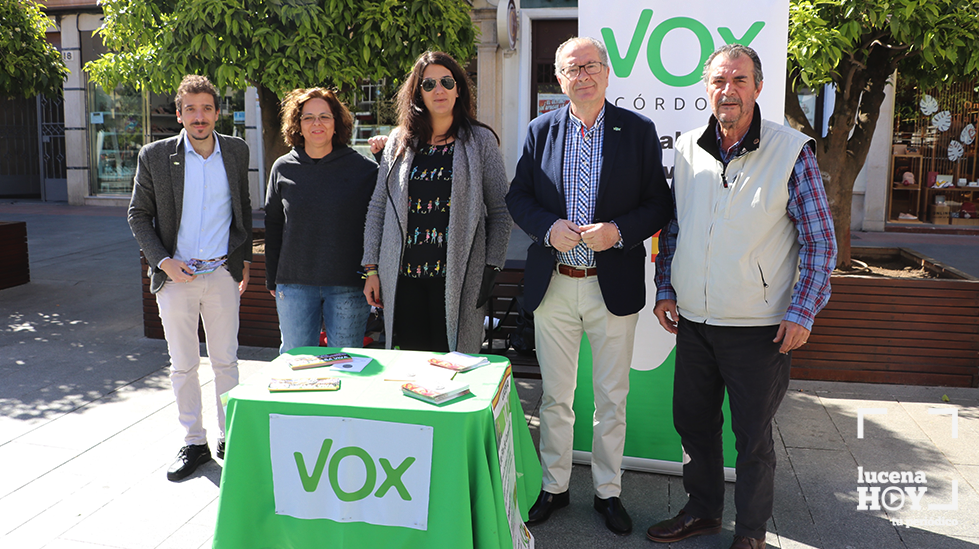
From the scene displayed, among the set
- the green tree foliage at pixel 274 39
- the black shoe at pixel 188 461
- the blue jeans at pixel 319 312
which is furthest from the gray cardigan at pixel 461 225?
A: the green tree foliage at pixel 274 39

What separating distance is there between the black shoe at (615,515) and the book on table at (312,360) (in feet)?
4.43

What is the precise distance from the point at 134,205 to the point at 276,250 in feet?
2.36

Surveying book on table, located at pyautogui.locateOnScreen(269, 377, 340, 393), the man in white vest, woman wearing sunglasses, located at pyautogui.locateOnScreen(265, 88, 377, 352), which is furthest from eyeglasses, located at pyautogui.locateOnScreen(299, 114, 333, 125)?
the man in white vest

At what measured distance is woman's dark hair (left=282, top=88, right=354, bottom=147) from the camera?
11.6 feet

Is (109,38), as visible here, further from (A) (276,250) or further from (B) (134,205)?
(A) (276,250)

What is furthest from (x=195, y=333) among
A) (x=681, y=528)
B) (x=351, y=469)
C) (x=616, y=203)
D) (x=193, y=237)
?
(x=681, y=528)

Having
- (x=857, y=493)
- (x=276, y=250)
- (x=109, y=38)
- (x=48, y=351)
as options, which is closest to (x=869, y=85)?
(x=857, y=493)

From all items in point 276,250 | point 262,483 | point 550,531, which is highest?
point 276,250

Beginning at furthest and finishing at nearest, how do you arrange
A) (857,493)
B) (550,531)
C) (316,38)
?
1. (316,38)
2. (857,493)
3. (550,531)

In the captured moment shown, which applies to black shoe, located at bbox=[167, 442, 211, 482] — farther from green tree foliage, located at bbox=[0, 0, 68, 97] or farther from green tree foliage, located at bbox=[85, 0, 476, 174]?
green tree foliage, located at bbox=[0, 0, 68, 97]

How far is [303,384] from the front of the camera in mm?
2521

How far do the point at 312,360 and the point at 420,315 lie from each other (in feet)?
2.45

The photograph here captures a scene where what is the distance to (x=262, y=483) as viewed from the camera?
250 centimetres

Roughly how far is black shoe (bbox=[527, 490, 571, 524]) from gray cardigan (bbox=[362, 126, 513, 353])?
74 centimetres
